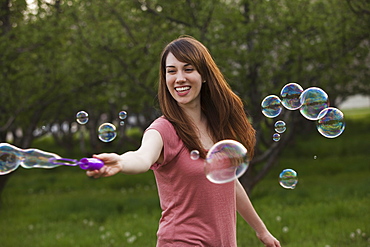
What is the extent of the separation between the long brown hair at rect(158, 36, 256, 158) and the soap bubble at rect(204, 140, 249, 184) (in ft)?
0.39

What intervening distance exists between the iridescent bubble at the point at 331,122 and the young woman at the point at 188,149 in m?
1.10

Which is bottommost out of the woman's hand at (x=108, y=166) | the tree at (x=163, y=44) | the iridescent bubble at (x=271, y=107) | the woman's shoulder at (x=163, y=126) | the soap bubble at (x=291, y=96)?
the woman's hand at (x=108, y=166)

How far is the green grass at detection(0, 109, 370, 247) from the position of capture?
661 cm

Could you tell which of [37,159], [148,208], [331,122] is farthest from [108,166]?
[148,208]

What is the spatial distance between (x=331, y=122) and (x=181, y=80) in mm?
1517

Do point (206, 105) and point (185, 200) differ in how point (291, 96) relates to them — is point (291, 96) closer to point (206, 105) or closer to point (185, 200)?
point (206, 105)

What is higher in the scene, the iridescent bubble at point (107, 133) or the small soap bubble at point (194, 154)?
the iridescent bubble at point (107, 133)

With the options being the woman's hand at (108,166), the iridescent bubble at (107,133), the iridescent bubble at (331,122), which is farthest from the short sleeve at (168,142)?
the iridescent bubble at (331,122)

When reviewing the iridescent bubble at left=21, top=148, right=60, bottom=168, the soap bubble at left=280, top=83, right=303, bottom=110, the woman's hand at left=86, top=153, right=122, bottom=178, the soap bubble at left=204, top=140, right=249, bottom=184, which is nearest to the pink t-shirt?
the soap bubble at left=204, top=140, right=249, bottom=184

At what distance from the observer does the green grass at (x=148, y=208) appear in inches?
260

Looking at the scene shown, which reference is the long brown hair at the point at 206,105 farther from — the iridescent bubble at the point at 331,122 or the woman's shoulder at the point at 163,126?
the iridescent bubble at the point at 331,122

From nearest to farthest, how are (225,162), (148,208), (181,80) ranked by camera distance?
(225,162), (181,80), (148,208)

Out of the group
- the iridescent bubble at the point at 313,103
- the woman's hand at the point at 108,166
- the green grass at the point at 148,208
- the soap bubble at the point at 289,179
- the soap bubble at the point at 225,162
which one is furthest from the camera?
the green grass at the point at 148,208

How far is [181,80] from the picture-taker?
9.11ft
